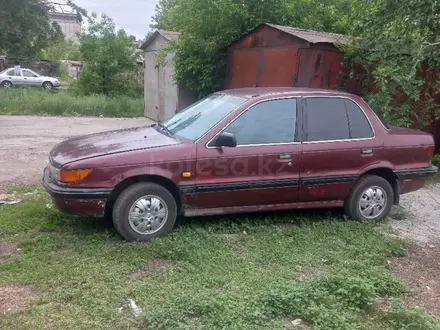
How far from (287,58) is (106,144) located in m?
5.32

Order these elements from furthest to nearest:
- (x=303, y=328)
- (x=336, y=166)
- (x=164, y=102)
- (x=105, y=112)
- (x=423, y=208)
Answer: (x=105, y=112) < (x=164, y=102) < (x=423, y=208) < (x=336, y=166) < (x=303, y=328)

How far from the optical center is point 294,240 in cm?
526

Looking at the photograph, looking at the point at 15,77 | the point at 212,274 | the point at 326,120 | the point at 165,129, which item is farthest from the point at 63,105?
the point at 212,274

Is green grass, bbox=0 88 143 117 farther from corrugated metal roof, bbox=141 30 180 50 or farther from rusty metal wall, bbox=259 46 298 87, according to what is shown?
rusty metal wall, bbox=259 46 298 87

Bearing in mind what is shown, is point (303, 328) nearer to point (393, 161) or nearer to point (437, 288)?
point (437, 288)

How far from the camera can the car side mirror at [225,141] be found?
16.7 ft

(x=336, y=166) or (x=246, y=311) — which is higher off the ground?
(x=336, y=166)

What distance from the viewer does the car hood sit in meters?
4.94

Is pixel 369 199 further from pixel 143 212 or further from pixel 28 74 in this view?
pixel 28 74

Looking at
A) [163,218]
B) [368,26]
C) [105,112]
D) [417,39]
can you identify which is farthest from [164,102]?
[163,218]

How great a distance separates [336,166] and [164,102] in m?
10.9

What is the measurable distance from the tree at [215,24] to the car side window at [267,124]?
6.34 meters

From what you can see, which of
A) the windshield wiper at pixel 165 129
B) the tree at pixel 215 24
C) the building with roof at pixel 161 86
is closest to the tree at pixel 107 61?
the building with roof at pixel 161 86

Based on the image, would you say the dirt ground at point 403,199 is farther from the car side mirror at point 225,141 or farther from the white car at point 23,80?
the white car at point 23,80
